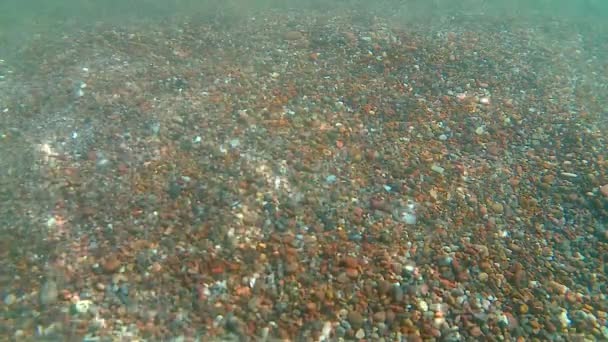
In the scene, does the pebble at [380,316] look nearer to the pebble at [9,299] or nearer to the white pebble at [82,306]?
the white pebble at [82,306]

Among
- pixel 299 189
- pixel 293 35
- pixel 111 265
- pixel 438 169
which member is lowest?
pixel 111 265

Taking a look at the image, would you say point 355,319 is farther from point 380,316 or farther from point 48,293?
point 48,293

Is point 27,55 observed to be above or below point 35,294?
above

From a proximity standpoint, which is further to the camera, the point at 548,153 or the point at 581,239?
the point at 548,153

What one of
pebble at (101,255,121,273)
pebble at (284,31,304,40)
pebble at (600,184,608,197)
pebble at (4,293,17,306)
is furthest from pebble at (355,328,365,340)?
pebble at (284,31,304,40)

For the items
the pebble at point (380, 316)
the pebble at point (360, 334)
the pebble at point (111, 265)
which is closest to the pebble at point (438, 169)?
the pebble at point (380, 316)

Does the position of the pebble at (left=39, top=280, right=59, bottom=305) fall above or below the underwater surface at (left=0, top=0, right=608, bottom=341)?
below

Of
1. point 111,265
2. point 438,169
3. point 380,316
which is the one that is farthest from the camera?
point 438,169

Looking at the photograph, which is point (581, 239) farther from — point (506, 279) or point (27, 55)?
point (27, 55)

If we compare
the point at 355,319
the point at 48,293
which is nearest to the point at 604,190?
the point at 355,319

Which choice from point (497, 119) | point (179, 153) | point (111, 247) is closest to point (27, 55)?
point (179, 153)

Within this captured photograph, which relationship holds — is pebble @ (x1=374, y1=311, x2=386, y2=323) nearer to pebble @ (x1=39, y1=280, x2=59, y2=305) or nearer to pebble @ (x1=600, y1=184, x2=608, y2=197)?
pebble @ (x1=39, y1=280, x2=59, y2=305)
